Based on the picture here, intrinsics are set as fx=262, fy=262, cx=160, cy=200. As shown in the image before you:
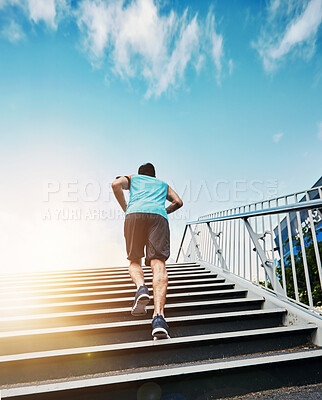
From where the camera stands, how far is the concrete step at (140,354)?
61.4 inches

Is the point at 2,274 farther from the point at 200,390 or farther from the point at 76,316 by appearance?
the point at 200,390

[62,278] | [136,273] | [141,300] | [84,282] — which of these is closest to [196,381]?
[141,300]

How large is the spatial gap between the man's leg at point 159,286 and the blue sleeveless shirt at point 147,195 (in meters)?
0.45

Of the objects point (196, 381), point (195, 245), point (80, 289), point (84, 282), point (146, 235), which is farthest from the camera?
point (195, 245)

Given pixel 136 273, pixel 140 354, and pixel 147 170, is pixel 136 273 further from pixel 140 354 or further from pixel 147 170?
pixel 147 170

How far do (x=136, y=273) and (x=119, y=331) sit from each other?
48 cm

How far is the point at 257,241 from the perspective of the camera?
8.29ft

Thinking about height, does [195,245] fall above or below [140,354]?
above

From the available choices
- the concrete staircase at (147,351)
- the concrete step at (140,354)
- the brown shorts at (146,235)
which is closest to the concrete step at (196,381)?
the concrete staircase at (147,351)

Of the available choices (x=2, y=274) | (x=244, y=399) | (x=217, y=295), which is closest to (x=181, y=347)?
(x=244, y=399)

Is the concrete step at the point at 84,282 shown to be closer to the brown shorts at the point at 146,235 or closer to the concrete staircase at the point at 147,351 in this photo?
the concrete staircase at the point at 147,351

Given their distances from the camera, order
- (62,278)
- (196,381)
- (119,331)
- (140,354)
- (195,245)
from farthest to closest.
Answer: (195,245), (62,278), (119,331), (140,354), (196,381)

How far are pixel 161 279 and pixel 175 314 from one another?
0.45 m

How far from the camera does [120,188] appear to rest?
2.44m
